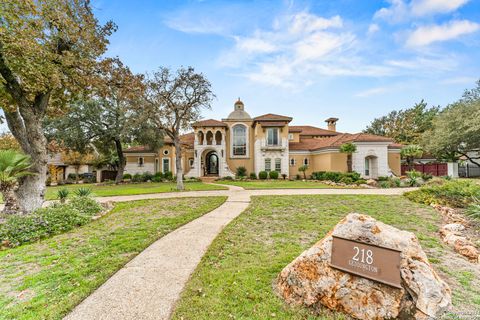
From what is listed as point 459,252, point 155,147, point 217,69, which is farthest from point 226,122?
point 459,252

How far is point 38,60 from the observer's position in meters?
7.37

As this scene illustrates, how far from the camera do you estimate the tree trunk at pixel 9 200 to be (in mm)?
8031

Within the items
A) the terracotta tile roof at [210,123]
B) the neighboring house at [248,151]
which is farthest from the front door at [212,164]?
the terracotta tile roof at [210,123]

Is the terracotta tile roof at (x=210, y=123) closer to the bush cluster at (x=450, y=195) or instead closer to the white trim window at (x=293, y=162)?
the white trim window at (x=293, y=162)

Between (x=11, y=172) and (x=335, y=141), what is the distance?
25559 mm

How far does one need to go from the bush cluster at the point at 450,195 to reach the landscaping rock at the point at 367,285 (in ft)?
30.9

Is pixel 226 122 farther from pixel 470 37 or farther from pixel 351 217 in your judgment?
pixel 351 217

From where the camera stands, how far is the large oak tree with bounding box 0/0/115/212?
7.07 meters

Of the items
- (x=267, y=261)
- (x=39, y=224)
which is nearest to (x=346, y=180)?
(x=267, y=261)

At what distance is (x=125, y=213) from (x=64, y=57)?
255 inches

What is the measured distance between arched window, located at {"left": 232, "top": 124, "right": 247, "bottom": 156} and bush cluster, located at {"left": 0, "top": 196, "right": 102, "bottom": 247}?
1983cm

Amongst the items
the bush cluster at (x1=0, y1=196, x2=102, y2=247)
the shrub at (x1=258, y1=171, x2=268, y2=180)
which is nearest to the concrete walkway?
the bush cluster at (x1=0, y1=196, x2=102, y2=247)

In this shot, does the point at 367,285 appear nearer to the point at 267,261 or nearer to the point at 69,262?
the point at 267,261

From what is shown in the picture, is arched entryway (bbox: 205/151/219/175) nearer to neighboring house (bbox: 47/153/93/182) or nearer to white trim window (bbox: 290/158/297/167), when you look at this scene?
white trim window (bbox: 290/158/297/167)
